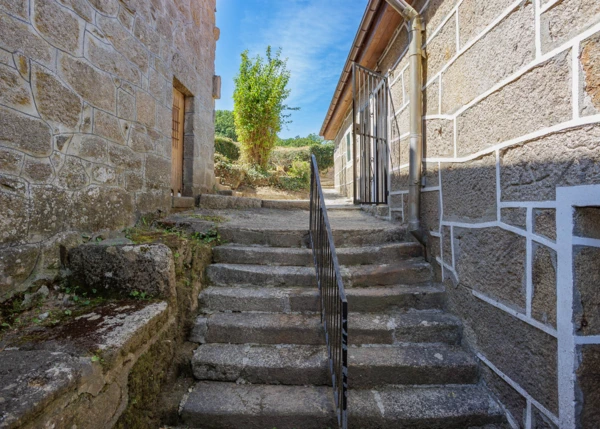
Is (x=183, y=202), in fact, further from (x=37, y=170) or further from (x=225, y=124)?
(x=225, y=124)

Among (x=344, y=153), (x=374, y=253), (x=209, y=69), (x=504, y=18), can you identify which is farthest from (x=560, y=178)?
(x=344, y=153)

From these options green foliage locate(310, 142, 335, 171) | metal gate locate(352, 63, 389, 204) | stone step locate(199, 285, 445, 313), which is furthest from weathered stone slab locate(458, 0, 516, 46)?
green foliage locate(310, 142, 335, 171)

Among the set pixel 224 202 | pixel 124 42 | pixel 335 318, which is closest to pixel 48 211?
pixel 124 42

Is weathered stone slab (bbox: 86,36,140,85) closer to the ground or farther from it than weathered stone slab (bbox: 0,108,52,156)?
farther from it

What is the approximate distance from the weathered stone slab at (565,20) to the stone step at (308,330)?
1807mm

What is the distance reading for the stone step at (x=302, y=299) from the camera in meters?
2.35

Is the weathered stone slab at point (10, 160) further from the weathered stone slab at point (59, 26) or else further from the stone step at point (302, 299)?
the stone step at point (302, 299)

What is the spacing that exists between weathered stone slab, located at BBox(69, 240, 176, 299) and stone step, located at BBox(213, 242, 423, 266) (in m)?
0.80

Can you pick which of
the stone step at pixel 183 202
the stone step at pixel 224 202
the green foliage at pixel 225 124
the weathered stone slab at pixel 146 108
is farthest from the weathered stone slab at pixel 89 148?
the green foliage at pixel 225 124

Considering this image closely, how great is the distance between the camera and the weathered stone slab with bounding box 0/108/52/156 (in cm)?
162

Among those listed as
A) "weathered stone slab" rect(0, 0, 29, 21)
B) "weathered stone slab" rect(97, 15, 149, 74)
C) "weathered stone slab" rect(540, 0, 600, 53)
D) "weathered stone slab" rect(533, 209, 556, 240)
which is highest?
"weathered stone slab" rect(97, 15, 149, 74)

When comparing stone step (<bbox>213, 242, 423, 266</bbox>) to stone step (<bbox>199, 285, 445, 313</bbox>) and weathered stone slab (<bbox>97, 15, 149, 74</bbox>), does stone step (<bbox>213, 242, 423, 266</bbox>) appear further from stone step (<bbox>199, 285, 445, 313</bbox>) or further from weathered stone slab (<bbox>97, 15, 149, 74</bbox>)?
weathered stone slab (<bbox>97, 15, 149, 74</bbox>)

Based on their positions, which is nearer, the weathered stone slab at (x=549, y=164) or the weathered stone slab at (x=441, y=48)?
the weathered stone slab at (x=549, y=164)

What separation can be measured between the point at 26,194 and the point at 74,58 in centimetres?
101
